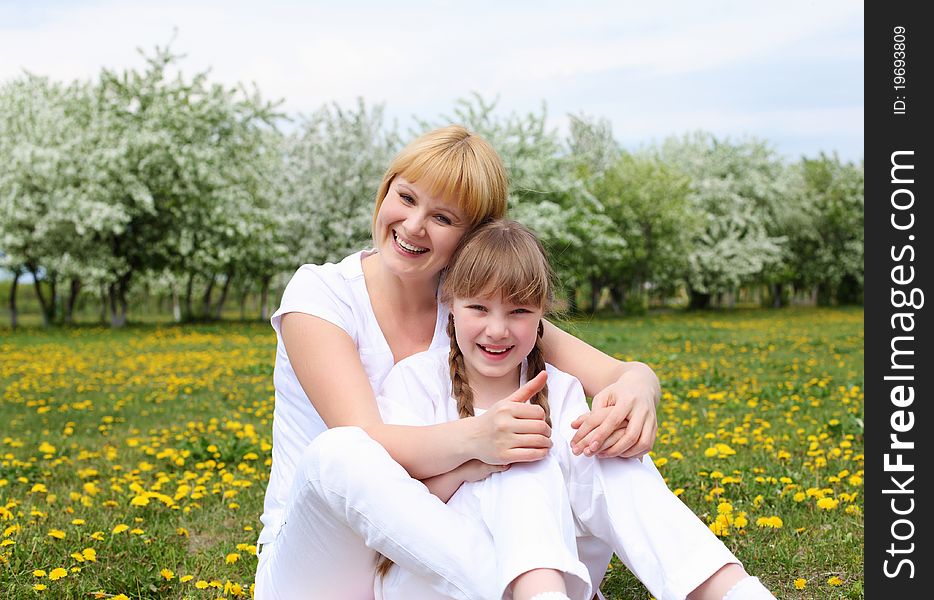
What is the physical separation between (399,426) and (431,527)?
383mm

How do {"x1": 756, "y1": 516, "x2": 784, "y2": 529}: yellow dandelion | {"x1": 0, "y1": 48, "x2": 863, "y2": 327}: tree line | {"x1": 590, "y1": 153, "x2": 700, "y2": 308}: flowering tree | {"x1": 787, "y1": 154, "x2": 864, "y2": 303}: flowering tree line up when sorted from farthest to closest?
{"x1": 787, "y1": 154, "x2": 864, "y2": 303}: flowering tree → {"x1": 590, "y1": 153, "x2": 700, "y2": 308}: flowering tree → {"x1": 0, "y1": 48, "x2": 863, "y2": 327}: tree line → {"x1": 756, "y1": 516, "x2": 784, "y2": 529}: yellow dandelion

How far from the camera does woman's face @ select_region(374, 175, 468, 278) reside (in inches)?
118

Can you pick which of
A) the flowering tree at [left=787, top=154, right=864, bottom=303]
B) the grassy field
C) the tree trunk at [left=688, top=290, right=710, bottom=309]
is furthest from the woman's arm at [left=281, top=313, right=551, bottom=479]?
the flowering tree at [left=787, top=154, right=864, bottom=303]

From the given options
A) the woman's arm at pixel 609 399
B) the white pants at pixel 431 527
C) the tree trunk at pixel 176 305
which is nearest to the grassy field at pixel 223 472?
the woman's arm at pixel 609 399

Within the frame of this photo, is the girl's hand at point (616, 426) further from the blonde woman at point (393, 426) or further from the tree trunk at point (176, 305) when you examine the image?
the tree trunk at point (176, 305)

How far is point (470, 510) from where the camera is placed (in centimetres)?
258

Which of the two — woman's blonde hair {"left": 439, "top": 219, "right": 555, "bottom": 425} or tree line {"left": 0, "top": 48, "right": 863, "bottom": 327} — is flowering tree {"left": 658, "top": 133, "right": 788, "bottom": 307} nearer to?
tree line {"left": 0, "top": 48, "right": 863, "bottom": 327}

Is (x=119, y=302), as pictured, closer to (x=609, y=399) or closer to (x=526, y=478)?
(x=609, y=399)

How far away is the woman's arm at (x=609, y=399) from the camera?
2.57 metres

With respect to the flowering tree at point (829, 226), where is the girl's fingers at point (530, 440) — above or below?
below

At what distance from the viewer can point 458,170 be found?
9.65ft

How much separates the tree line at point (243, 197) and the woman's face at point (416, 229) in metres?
15.6

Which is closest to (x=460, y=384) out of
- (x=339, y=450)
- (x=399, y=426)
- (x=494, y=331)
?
(x=494, y=331)
